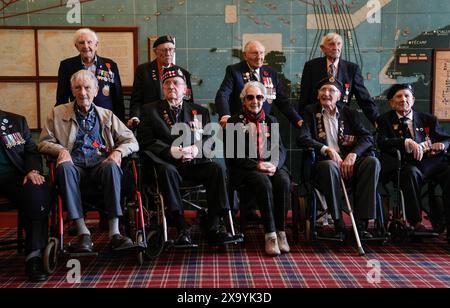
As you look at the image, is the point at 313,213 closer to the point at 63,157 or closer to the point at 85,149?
the point at 85,149

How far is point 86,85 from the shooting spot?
10.3ft

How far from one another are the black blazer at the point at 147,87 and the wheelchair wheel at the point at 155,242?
1133 mm

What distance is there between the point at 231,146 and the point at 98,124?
943mm

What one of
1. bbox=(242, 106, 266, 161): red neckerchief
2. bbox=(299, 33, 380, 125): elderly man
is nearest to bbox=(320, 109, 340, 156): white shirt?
bbox=(299, 33, 380, 125): elderly man

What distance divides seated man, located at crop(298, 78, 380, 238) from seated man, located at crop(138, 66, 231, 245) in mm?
739

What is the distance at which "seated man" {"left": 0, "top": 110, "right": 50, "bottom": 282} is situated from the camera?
272 cm

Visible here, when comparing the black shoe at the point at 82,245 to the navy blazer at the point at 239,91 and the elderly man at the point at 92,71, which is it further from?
the navy blazer at the point at 239,91

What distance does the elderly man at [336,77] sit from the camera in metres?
3.93

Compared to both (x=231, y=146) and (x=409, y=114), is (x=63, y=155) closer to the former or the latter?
(x=231, y=146)

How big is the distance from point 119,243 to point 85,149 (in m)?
0.69

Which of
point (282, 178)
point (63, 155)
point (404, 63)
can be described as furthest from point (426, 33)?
point (63, 155)

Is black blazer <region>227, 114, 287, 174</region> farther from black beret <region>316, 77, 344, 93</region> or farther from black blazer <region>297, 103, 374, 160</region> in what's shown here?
black beret <region>316, 77, 344, 93</region>

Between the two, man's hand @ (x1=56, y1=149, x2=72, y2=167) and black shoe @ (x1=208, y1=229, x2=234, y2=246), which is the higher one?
man's hand @ (x1=56, y1=149, x2=72, y2=167)
